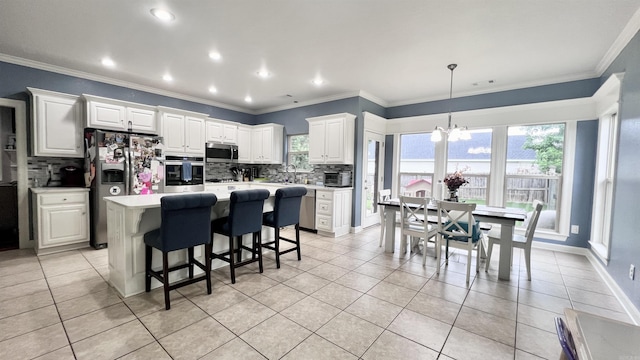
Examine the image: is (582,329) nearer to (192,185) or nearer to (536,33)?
(536,33)

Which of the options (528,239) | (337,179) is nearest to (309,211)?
(337,179)

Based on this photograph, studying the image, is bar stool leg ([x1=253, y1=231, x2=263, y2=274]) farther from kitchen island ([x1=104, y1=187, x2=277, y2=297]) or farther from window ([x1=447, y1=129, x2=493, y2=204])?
window ([x1=447, y1=129, x2=493, y2=204])

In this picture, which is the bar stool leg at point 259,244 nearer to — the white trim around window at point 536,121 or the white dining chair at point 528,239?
the white dining chair at point 528,239

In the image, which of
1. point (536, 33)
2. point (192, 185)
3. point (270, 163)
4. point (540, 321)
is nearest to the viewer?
point (540, 321)

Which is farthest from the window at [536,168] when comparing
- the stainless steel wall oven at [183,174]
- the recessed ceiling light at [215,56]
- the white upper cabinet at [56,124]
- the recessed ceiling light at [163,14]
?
the white upper cabinet at [56,124]

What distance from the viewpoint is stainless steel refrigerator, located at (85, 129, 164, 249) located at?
3.79m

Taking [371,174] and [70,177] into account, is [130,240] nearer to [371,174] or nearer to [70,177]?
[70,177]

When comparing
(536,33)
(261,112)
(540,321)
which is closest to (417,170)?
(536,33)

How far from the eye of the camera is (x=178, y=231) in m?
2.32

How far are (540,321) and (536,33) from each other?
278 centimetres

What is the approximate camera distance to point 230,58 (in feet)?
11.7

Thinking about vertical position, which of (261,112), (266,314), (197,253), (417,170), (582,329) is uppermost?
(261,112)

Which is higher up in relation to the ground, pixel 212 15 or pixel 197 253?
pixel 212 15

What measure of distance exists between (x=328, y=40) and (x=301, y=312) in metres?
2.82
